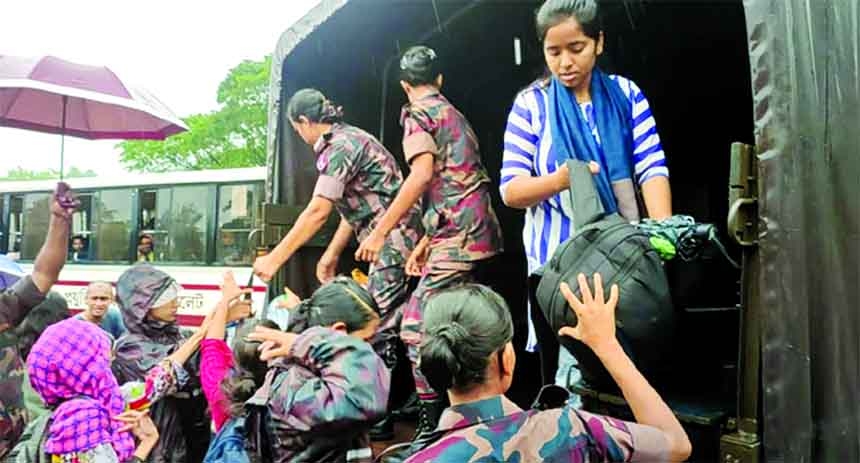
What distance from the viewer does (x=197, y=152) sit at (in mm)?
11320

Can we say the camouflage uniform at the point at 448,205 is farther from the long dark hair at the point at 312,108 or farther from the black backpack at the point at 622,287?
the black backpack at the point at 622,287

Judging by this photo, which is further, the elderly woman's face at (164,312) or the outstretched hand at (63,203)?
the outstretched hand at (63,203)

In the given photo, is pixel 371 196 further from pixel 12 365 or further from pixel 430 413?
pixel 12 365

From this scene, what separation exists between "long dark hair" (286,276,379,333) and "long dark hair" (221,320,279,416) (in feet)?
0.54

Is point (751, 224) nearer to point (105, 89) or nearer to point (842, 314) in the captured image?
point (842, 314)

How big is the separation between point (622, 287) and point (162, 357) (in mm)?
1808

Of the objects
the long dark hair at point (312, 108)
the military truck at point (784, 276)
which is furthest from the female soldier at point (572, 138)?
the long dark hair at point (312, 108)

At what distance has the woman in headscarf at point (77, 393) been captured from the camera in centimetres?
214

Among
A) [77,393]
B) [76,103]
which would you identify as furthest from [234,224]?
[77,393]

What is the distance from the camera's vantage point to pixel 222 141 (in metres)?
11.4

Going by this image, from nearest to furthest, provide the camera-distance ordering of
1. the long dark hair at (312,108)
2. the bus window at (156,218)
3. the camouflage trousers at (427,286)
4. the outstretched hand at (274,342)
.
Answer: the outstretched hand at (274,342), the camouflage trousers at (427,286), the long dark hair at (312,108), the bus window at (156,218)

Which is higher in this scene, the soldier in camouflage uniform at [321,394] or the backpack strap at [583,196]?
the backpack strap at [583,196]

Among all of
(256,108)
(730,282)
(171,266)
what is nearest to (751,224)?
(730,282)

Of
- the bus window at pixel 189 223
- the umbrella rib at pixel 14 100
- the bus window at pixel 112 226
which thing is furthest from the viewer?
the bus window at pixel 112 226
